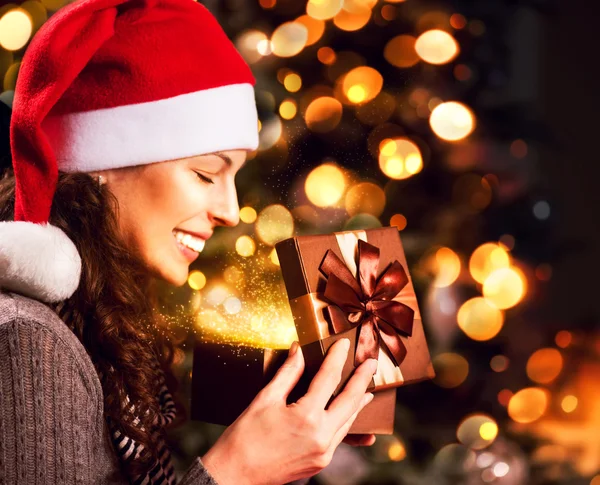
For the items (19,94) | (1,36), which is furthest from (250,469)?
(1,36)

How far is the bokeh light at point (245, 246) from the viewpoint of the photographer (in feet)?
5.12

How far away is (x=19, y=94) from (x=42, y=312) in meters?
0.36

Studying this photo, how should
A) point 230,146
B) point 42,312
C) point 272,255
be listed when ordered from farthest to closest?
point 272,255 → point 230,146 → point 42,312

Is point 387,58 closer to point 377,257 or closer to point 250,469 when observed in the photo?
point 377,257

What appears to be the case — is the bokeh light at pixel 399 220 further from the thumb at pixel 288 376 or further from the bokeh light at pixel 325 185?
the thumb at pixel 288 376

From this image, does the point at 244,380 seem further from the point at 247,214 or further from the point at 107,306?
the point at 247,214

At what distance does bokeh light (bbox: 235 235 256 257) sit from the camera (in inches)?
61.5

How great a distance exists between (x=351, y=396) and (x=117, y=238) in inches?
18.2

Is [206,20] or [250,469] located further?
[206,20]

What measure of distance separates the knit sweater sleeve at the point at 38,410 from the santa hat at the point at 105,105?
3.4 inches

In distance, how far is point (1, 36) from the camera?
4.91 feet

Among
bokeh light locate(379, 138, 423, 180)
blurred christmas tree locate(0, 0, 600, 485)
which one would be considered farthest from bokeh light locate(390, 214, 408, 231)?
bokeh light locate(379, 138, 423, 180)

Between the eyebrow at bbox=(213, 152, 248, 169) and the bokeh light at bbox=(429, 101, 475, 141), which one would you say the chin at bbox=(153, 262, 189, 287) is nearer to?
the eyebrow at bbox=(213, 152, 248, 169)

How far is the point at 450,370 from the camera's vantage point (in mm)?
1605
